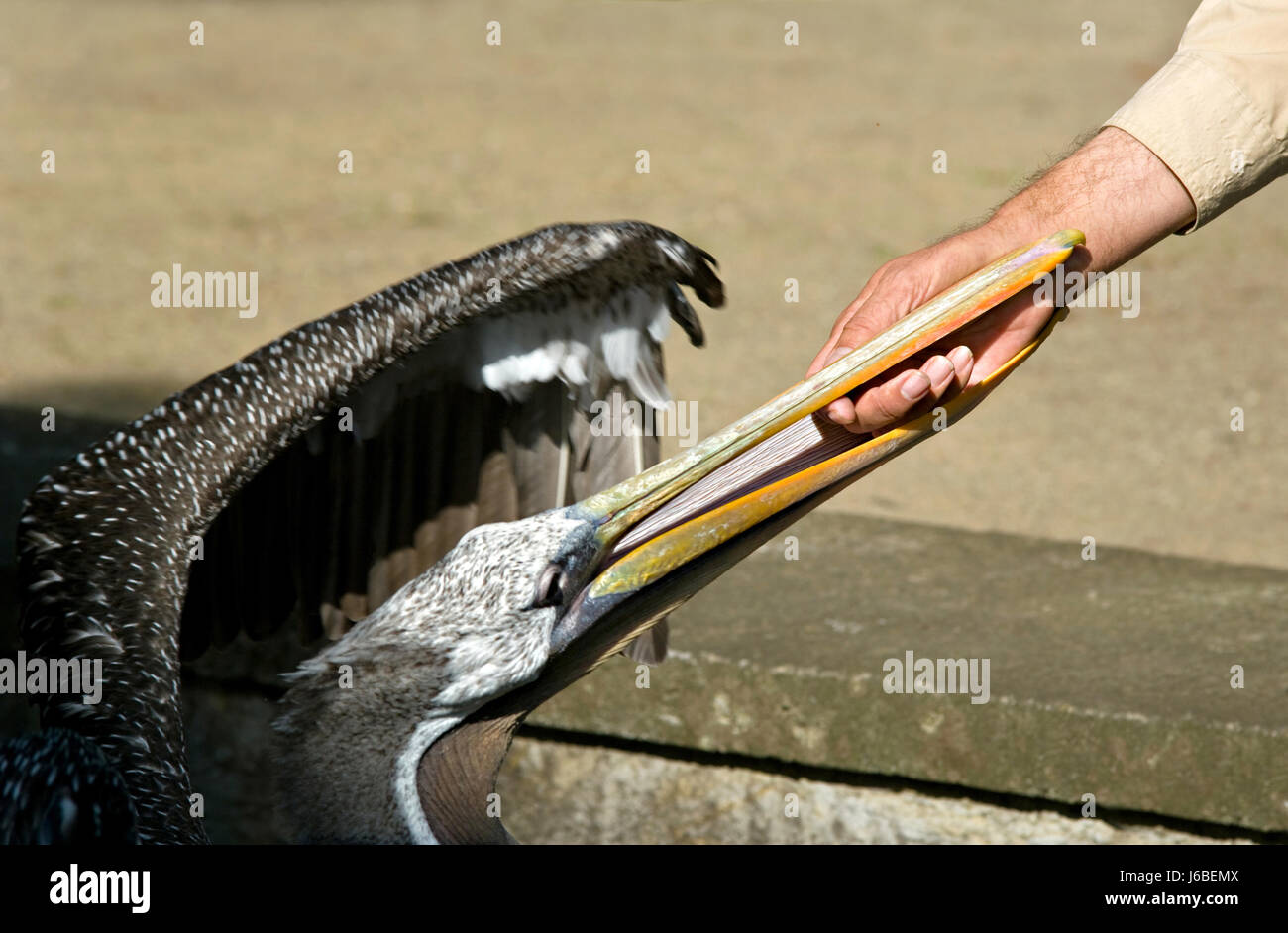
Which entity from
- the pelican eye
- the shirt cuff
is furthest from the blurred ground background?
the pelican eye

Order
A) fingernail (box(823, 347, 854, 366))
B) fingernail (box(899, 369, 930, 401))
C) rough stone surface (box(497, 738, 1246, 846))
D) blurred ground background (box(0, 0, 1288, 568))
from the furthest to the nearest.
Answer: blurred ground background (box(0, 0, 1288, 568))
rough stone surface (box(497, 738, 1246, 846))
fingernail (box(823, 347, 854, 366))
fingernail (box(899, 369, 930, 401))

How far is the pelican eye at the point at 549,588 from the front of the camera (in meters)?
2.67

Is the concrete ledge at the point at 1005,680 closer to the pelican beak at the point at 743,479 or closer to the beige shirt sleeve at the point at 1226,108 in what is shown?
the pelican beak at the point at 743,479

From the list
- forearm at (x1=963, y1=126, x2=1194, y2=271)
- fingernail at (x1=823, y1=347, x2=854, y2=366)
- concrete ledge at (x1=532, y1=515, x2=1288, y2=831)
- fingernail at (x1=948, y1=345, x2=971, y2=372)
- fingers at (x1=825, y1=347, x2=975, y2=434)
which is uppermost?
forearm at (x1=963, y1=126, x2=1194, y2=271)

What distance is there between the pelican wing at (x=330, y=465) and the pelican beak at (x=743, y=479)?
28.3 inches

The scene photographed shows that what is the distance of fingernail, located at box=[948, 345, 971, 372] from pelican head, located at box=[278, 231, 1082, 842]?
0.22ft

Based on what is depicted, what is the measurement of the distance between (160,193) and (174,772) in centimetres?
648

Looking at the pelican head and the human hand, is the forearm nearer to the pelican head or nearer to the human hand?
the human hand

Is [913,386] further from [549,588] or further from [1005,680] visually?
[1005,680]

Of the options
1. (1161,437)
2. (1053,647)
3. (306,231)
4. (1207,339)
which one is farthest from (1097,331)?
(306,231)

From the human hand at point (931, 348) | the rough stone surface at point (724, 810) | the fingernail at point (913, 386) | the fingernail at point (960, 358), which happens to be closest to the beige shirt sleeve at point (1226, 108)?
the human hand at point (931, 348)

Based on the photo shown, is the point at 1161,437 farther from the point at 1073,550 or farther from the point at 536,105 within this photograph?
the point at 536,105

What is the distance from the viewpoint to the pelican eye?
2668 mm

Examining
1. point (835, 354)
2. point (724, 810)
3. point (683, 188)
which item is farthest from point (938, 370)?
point (683, 188)
